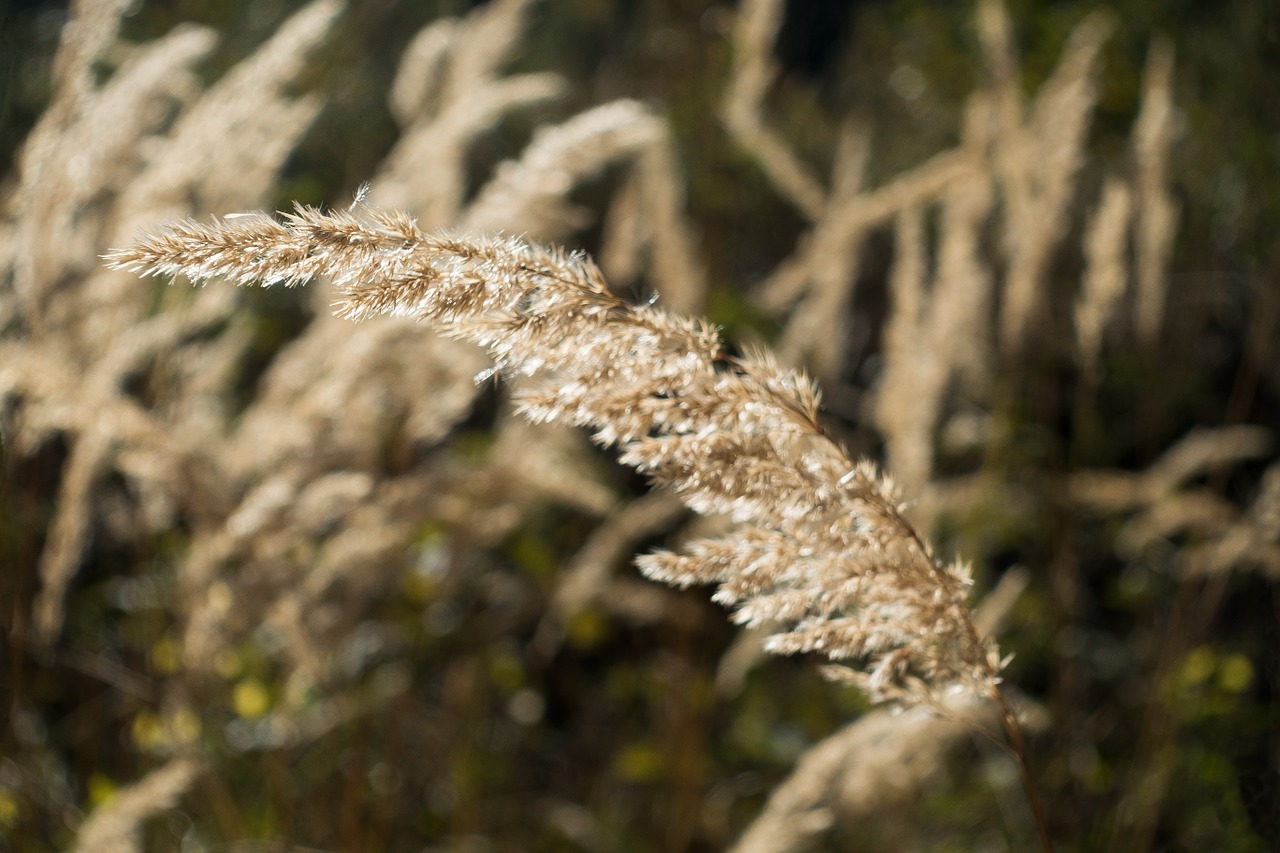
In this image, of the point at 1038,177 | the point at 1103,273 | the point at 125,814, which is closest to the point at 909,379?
the point at 1103,273

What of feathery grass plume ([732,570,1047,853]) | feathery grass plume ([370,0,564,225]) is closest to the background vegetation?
feathery grass plume ([732,570,1047,853])

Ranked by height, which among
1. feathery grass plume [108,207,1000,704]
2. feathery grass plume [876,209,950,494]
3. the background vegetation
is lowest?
the background vegetation

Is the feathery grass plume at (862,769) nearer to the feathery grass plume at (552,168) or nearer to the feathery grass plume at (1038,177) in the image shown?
the feathery grass plume at (1038,177)

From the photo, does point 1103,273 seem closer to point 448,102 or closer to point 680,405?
point 448,102

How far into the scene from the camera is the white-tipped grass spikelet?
59 centimetres

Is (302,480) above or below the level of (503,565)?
above

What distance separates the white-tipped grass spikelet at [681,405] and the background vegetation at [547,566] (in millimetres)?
574

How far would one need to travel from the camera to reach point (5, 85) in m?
1.51

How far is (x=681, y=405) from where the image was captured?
26.0 inches

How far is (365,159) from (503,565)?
145cm

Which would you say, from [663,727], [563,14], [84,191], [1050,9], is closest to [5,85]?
[84,191]

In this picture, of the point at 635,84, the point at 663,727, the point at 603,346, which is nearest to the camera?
the point at 603,346

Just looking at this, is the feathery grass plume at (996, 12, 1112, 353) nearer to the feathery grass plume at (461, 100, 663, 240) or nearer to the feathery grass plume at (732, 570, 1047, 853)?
the feathery grass plume at (732, 570, 1047, 853)

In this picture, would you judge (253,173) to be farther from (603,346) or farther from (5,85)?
(603,346)
